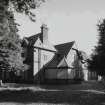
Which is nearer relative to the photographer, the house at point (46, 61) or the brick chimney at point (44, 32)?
the house at point (46, 61)

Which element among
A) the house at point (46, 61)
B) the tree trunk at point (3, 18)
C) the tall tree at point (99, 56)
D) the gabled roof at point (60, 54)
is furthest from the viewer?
the gabled roof at point (60, 54)

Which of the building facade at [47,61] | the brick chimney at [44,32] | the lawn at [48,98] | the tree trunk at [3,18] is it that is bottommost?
the lawn at [48,98]

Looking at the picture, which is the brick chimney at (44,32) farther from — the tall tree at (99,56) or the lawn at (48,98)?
the lawn at (48,98)

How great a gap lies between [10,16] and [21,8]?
7.09 ft

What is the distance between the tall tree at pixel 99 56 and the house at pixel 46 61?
16.3 m

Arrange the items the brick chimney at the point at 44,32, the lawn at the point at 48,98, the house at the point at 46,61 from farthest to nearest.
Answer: the brick chimney at the point at 44,32, the house at the point at 46,61, the lawn at the point at 48,98

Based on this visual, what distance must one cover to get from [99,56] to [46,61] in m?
21.7

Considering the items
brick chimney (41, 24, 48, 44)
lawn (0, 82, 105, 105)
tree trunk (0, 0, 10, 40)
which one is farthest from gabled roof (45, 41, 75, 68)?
tree trunk (0, 0, 10, 40)

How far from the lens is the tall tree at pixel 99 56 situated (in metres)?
22.3

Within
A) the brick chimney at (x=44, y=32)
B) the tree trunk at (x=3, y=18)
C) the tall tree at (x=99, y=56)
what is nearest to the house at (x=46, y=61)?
the brick chimney at (x=44, y=32)

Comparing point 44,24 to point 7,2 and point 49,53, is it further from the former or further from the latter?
point 7,2

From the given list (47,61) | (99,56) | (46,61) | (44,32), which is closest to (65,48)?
(47,61)

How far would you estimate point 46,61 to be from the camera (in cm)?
4266

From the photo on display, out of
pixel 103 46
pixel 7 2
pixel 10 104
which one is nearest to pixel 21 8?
pixel 7 2
